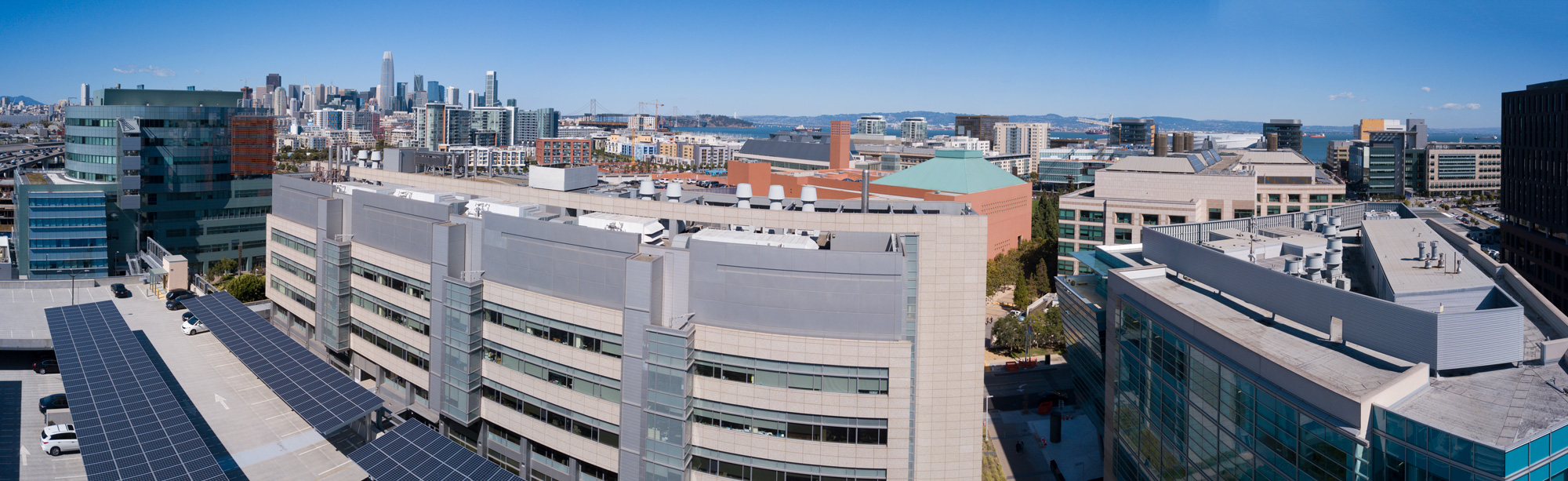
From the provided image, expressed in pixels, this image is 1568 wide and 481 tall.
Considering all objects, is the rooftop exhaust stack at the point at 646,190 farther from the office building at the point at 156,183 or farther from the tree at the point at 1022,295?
the office building at the point at 156,183

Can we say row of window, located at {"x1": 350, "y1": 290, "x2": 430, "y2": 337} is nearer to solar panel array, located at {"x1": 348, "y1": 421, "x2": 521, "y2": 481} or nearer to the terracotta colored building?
solar panel array, located at {"x1": 348, "y1": 421, "x2": 521, "y2": 481}

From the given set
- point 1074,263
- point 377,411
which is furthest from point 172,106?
point 1074,263

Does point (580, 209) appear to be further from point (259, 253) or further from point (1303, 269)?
point (259, 253)

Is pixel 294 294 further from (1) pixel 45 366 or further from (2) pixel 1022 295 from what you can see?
(2) pixel 1022 295

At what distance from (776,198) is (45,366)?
36.7 m

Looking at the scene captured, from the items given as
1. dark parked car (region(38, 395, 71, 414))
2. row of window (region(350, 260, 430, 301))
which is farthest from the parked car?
row of window (region(350, 260, 430, 301))

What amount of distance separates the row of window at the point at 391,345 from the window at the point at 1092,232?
161ft

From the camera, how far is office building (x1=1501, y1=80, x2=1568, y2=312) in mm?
55594

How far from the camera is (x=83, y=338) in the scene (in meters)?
36.1

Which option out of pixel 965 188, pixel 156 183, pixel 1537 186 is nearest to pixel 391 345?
pixel 156 183

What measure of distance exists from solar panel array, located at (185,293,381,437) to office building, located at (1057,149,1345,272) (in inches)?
1872

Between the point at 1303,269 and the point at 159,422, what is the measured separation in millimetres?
36530

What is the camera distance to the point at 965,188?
264 ft

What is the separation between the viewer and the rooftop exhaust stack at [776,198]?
104 feet
